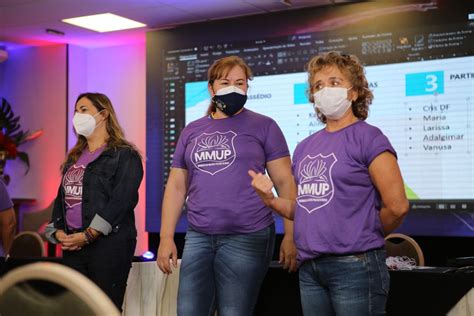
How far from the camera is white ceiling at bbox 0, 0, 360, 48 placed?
5.84m

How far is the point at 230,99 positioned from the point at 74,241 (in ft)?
2.96

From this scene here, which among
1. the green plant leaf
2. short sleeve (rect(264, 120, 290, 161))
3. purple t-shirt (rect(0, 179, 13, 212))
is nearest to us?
short sleeve (rect(264, 120, 290, 161))

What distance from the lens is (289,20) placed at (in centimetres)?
605

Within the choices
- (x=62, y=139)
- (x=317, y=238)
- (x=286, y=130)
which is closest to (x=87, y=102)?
(x=317, y=238)

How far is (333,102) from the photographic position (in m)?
2.27

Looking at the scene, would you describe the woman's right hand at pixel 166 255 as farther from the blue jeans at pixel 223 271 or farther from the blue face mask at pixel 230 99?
the blue face mask at pixel 230 99

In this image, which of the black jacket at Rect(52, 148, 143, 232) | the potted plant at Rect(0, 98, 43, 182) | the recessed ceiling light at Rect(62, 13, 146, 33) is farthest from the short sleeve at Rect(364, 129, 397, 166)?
the potted plant at Rect(0, 98, 43, 182)

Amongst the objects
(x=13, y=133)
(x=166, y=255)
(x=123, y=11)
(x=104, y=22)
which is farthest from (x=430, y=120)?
(x=13, y=133)

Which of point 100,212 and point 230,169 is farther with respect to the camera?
point 100,212

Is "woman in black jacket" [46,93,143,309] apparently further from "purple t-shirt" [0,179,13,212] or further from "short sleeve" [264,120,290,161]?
"short sleeve" [264,120,290,161]

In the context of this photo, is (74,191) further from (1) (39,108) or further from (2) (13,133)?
(2) (13,133)

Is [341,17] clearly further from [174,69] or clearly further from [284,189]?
[284,189]

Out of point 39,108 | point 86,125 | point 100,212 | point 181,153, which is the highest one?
point 39,108

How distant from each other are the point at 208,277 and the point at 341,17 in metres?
3.71
